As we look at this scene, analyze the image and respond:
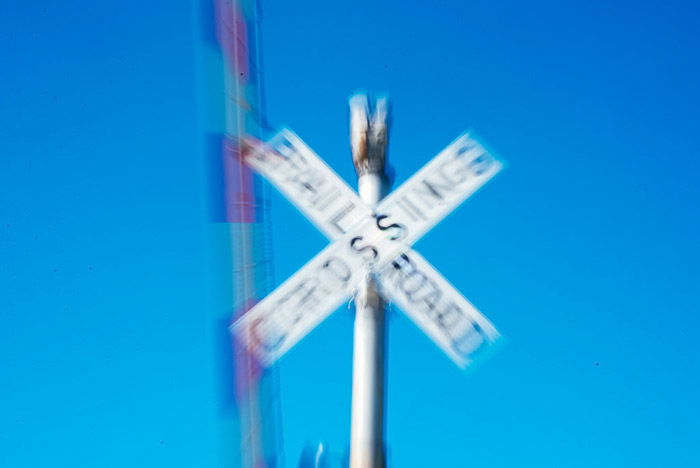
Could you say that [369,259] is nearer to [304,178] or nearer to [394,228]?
[394,228]

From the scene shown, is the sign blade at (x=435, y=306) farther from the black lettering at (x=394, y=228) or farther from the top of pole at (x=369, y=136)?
the top of pole at (x=369, y=136)

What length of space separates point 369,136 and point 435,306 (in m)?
0.84

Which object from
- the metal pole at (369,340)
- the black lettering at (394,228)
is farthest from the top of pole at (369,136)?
the black lettering at (394,228)

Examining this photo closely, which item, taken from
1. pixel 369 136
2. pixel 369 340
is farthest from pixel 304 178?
pixel 369 340

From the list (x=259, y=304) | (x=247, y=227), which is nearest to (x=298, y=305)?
(x=259, y=304)

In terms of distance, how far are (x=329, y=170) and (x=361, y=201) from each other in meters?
0.22

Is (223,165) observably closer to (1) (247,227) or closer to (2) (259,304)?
(1) (247,227)

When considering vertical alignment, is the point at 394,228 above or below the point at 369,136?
below

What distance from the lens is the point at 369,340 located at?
3.47 metres

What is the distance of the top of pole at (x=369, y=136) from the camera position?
3625 millimetres

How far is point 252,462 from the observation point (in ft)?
9.95

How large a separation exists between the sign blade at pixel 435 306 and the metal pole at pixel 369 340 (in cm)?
10

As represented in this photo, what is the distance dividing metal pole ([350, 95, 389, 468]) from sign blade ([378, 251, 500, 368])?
98mm

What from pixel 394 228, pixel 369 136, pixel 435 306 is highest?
pixel 369 136
